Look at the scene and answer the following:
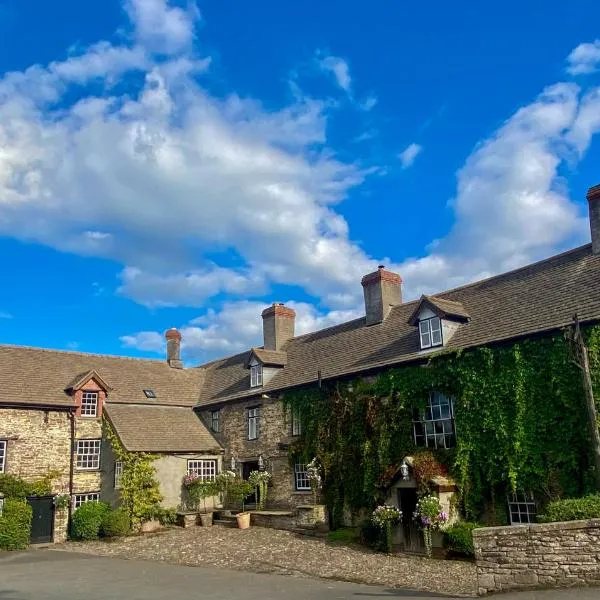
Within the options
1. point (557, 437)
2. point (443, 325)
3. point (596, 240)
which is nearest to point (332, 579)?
point (557, 437)

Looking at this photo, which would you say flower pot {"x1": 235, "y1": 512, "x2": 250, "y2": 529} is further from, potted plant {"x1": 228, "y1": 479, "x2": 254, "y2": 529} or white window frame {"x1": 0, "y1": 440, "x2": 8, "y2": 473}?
white window frame {"x1": 0, "y1": 440, "x2": 8, "y2": 473}

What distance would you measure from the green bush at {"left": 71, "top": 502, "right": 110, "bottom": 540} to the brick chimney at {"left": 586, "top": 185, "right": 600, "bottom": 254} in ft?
76.1

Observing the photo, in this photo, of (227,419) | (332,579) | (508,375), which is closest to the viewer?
(332,579)

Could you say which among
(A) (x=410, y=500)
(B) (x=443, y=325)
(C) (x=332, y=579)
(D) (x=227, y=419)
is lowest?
(C) (x=332, y=579)

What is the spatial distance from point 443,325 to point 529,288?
11.6ft

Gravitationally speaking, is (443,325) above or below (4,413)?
above

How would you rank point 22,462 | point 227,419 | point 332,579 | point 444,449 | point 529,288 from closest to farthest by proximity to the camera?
point 332,579 < point 444,449 < point 529,288 < point 22,462 < point 227,419

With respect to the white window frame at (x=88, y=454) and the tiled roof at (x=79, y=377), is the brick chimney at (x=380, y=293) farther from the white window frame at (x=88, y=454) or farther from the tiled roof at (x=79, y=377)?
the white window frame at (x=88, y=454)

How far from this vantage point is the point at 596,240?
875 inches

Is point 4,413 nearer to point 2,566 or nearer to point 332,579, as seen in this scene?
point 2,566

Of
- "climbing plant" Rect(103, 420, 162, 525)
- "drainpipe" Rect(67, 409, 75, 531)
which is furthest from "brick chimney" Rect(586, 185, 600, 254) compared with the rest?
"drainpipe" Rect(67, 409, 75, 531)

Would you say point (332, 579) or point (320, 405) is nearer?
point (332, 579)

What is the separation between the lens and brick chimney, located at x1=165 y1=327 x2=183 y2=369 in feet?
129

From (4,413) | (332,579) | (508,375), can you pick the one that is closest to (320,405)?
(508,375)
